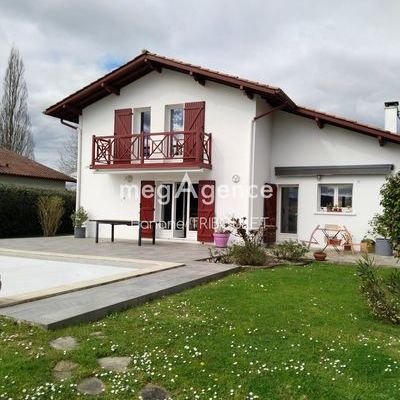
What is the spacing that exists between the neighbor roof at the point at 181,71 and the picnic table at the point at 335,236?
2964 mm

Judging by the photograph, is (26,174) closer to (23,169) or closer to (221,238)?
(23,169)

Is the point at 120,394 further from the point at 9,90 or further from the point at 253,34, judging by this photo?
the point at 9,90

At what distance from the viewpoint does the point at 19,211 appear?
57.1ft

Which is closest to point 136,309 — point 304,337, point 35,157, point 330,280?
point 304,337

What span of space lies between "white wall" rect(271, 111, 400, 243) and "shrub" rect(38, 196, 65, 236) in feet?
29.1

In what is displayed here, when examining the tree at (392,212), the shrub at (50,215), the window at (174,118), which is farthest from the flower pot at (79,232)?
the tree at (392,212)

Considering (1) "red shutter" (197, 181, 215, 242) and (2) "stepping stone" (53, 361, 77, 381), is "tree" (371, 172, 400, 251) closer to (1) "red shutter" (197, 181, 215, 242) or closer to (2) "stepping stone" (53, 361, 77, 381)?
(2) "stepping stone" (53, 361, 77, 381)

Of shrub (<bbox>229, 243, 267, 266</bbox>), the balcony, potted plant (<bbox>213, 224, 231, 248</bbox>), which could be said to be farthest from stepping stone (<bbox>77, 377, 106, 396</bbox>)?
the balcony

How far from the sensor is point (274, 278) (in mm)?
8102

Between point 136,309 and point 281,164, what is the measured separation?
10226mm

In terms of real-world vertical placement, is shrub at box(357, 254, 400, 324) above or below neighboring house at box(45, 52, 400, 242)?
below

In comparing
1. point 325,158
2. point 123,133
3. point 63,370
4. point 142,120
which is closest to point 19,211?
point 123,133

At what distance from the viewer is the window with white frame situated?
13.9 m

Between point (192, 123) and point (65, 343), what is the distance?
36.0ft
